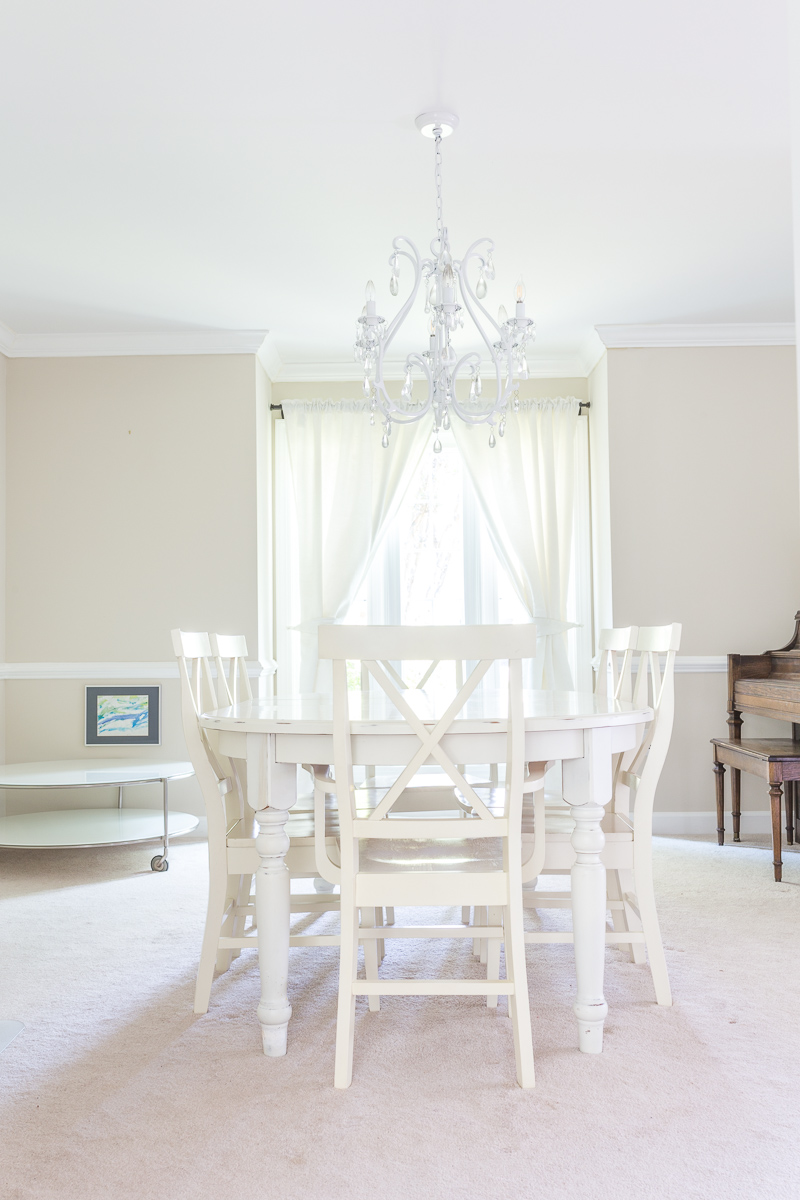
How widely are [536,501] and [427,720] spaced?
3.29 m

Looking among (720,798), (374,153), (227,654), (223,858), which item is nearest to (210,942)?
(223,858)

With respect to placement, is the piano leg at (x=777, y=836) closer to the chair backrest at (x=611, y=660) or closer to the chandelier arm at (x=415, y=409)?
the chair backrest at (x=611, y=660)

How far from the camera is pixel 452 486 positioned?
17.4ft

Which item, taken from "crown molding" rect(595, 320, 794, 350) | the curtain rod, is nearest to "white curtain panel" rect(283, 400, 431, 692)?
the curtain rod

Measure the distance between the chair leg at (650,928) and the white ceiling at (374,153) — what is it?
85.9 inches

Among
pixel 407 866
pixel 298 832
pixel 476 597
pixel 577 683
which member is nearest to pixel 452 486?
pixel 476 597

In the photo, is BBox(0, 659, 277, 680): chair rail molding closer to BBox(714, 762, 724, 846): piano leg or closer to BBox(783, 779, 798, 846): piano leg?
BBox(714, 762, 724, 846): piano leg

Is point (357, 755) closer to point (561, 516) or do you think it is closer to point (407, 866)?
point (407, 866)

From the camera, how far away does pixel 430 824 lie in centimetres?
196

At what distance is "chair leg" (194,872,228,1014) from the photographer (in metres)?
2.36

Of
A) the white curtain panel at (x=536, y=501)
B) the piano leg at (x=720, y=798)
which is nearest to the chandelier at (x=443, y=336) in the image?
the white curtain panel at (x=536, y=501)

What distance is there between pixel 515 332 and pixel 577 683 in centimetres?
277

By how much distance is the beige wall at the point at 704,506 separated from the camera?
15.5ft

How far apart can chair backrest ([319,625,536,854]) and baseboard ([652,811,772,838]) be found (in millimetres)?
2975
